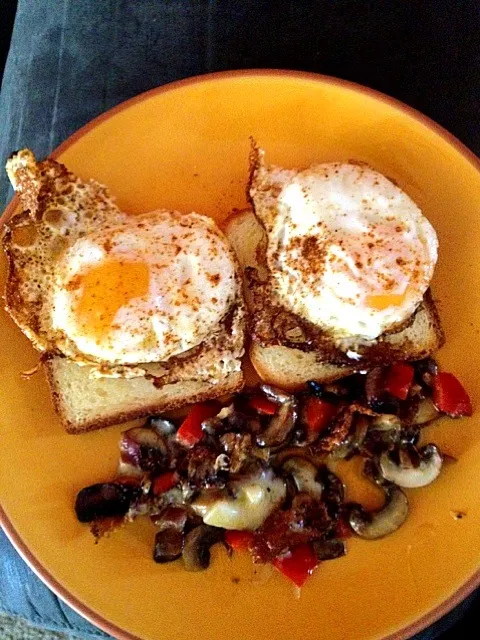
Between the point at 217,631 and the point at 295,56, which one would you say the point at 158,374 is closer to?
the point at 217,631

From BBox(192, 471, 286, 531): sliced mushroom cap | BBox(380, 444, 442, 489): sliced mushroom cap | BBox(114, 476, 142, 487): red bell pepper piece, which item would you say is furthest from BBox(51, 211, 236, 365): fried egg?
BBox(380, 444, 442, 489): sliced mushroom cap

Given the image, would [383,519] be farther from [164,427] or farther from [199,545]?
[164,427]

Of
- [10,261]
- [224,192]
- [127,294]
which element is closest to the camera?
[127,294]

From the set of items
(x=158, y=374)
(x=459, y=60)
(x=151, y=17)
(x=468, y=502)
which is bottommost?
(x=468, y=502)

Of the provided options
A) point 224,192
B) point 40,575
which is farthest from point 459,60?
point 40,575

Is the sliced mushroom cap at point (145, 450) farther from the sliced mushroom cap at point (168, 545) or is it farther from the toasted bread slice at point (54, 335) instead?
the sliced mushroom cap at point (168, 545)

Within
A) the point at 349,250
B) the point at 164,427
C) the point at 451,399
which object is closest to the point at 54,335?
the point at 164,427
